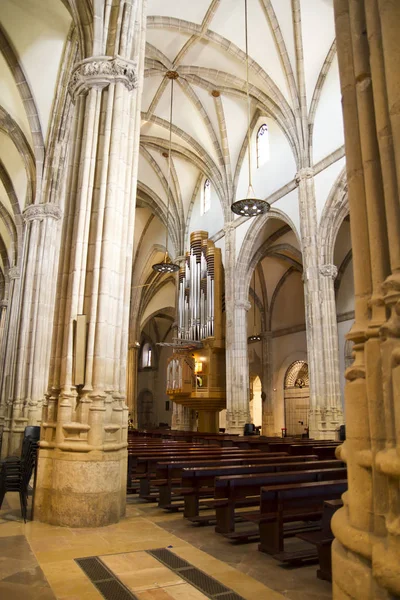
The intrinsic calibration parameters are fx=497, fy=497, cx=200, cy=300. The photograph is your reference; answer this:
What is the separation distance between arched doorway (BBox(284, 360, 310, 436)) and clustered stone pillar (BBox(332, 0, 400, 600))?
22985 millimetres

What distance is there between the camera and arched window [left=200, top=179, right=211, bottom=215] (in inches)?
908

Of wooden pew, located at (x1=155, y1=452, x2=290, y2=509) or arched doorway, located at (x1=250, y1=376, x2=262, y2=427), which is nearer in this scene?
wooden pew, located at (x1=155, y1=452, x2=290, y2=509)

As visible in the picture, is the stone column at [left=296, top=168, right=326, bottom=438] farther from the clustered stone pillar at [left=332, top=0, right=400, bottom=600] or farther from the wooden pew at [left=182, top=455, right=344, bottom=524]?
the clustered stone pillar at [left=332, top=0, right=400, bottom=600]

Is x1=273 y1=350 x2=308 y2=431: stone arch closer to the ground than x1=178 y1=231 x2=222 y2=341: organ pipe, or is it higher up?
closer to the ground

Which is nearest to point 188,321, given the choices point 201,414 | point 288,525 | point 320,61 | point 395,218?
point 201,414

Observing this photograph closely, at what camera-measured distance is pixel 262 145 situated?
19281mm

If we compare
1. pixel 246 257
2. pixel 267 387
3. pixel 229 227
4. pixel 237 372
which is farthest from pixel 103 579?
pixel 267 387

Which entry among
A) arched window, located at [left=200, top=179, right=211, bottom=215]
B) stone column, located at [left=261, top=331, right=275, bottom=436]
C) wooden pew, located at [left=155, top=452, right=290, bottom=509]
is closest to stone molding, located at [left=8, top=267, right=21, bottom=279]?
arched window, located at [left=200, top=179, right=211, bottom=215]

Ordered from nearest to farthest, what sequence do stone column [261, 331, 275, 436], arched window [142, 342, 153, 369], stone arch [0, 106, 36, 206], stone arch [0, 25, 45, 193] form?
1. stone arch [0, 25, 45, 193]
2. stone arch [0, 106, 36, 206]
3. stone column [261, 331, 275, 436]
4. arched window [142, 342, 153, 369]

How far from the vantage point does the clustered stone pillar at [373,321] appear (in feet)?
8.11

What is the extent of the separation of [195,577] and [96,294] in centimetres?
405

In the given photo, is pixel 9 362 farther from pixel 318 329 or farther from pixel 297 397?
pixel 297 397

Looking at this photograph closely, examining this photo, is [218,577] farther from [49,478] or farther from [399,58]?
[399,58]

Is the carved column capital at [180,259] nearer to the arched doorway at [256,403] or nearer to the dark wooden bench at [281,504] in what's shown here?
the arched doorway at [256,403]
